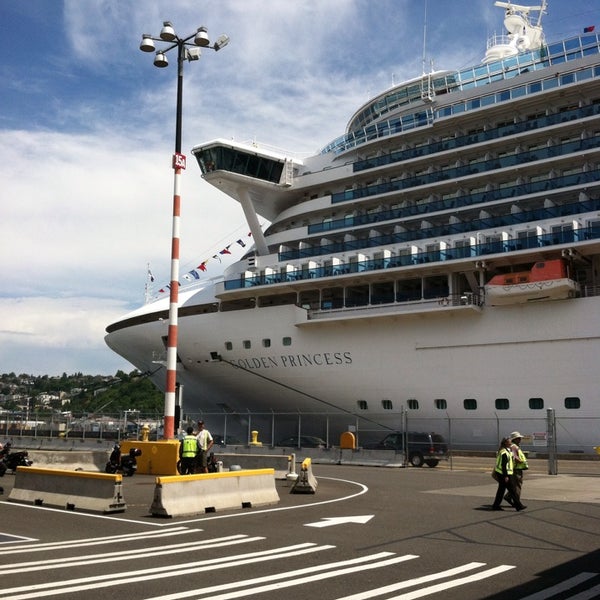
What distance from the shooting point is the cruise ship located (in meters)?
27.2

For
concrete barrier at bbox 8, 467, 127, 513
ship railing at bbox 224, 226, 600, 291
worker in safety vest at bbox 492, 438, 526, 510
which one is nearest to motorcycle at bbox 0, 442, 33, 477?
concrete barrier at bbox 8, 467, 127, 513

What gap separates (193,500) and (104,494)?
1558 mm

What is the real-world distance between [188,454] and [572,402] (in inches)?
652

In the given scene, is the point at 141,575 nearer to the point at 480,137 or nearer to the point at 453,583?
the point at 453,583

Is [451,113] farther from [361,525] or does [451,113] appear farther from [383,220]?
[361,525]

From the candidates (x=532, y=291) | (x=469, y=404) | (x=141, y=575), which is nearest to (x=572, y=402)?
(x=469, y=404)

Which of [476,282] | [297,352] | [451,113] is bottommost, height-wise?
[297,352]

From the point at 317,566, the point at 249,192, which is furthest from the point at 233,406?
the point at 317,566

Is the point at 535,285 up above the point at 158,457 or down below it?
above

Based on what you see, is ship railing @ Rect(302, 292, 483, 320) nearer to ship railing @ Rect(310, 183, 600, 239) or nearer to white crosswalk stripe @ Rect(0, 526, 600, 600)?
ship railing @ Rect(310, 183, 600, 239)

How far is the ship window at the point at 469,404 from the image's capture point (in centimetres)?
2842

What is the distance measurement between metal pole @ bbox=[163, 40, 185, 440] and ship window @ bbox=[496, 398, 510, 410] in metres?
13.5

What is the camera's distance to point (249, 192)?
125 ft

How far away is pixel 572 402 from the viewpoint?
2647 centimetres
